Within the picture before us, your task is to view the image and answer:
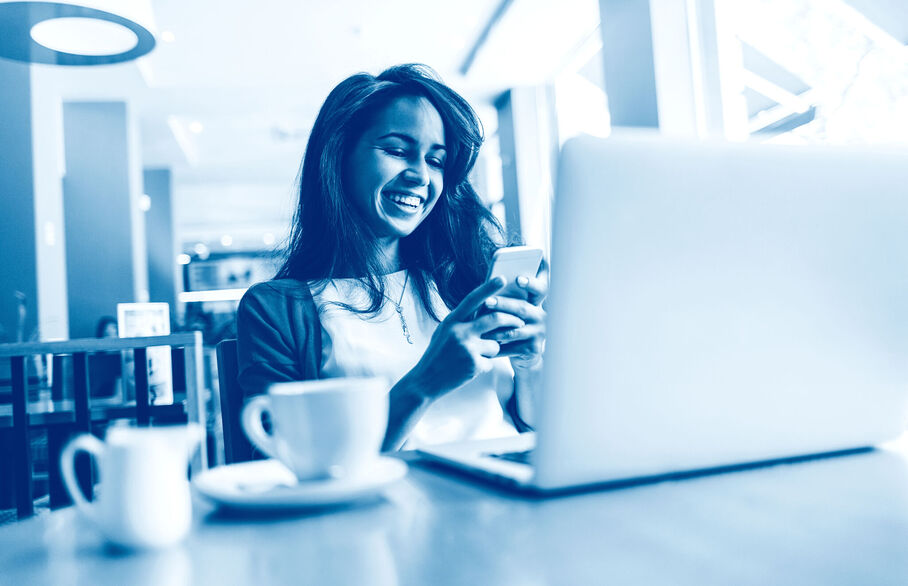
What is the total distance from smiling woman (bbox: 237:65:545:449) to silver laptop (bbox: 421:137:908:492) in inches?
16.5

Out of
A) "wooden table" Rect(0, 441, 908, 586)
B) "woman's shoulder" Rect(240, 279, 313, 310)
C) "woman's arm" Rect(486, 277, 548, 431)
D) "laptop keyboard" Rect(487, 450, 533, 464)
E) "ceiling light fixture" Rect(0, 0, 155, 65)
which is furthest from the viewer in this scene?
"ceiling light fixture" Rect(0, 0, 155, 65)

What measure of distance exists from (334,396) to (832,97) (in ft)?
10.6

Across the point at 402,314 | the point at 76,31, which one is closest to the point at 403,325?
the point at 402,314

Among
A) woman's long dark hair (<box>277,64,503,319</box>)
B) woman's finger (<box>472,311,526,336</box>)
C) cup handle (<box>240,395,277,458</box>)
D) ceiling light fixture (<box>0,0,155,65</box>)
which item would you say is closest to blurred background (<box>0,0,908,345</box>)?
ceiling light fixture (<box>0,0,155,65</box>)

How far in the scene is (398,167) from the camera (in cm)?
128

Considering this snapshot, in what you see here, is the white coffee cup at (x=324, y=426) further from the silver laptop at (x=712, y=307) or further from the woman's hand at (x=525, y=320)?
the woman's hand at (x=525, y=320)

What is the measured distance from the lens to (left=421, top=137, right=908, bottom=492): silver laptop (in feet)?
1.67

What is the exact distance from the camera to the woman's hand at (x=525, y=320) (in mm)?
850

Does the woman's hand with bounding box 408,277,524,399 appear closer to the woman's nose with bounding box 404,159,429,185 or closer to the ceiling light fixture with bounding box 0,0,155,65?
the woman's nose with bounding box 404,159,429,185

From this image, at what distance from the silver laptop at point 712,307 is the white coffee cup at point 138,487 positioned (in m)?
0.24

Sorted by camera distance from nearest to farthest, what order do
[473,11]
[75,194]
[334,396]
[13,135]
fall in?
[334,396] → [13,135] → [473,11] → [75,194]

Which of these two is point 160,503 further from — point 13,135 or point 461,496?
point 13,135

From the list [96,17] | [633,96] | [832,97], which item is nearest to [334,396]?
[96,17]

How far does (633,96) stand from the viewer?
4156mm
